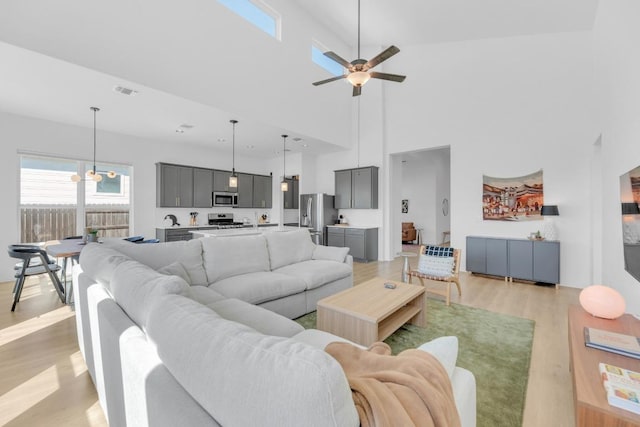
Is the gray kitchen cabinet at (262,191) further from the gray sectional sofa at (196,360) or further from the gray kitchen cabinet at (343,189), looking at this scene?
the gray sectional sofa at (196,360)

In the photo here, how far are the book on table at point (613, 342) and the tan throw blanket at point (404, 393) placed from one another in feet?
4.48

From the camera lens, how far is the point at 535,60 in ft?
15.9

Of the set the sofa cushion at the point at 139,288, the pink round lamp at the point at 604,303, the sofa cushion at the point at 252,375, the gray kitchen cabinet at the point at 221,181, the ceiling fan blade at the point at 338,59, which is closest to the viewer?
the sofa cushion at the point at 252,375

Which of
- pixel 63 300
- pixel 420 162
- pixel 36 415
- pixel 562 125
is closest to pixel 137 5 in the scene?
pixel 63 300

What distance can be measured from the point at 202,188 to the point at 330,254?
4.32 m

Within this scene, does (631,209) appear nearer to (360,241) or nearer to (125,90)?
(360,241)

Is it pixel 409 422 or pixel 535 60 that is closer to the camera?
pixel 409 422

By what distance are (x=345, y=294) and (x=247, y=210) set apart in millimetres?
5782

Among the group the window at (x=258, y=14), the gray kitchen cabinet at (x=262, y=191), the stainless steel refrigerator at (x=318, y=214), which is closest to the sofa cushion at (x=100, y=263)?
the window at (x=258, y=14)

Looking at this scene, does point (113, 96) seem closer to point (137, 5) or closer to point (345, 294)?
point (137, 5)

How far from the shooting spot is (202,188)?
264 inches

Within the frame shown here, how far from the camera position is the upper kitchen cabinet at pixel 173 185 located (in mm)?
6059

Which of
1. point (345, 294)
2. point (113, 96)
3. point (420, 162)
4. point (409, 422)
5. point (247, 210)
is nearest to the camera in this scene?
point (409, 422)

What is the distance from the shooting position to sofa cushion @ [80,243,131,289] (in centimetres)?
176
